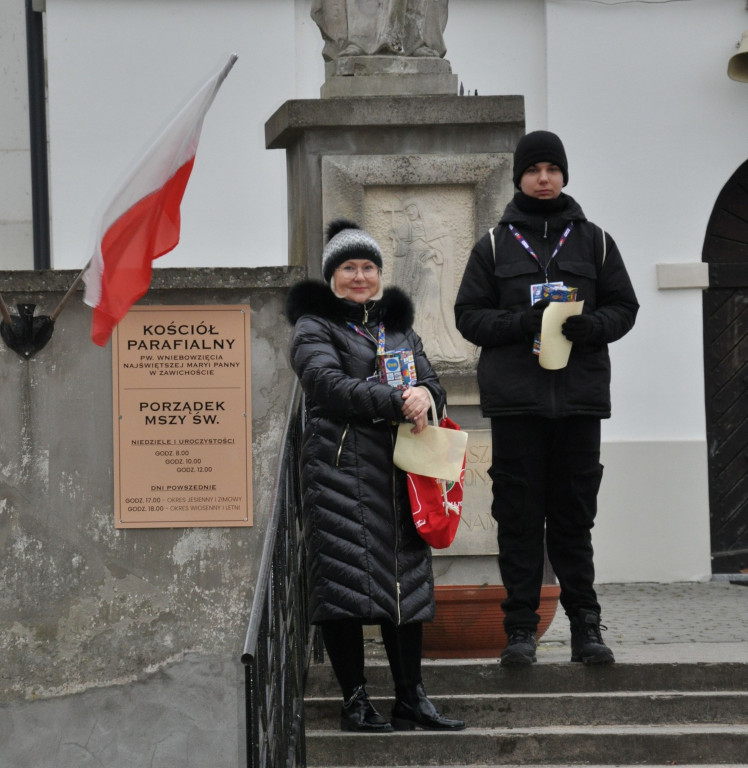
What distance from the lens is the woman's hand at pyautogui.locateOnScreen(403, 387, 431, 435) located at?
553cm

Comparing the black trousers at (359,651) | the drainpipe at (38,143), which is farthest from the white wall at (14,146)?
the black trousers at (359,651)

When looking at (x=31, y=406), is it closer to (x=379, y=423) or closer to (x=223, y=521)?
(x=223, y=521)

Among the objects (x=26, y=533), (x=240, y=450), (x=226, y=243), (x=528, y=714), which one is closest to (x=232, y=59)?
(x=240, y=450)

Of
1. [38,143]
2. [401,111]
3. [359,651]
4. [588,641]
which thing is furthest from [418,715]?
[38,143]

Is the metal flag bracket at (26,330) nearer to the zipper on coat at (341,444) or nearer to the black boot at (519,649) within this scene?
the zipper on coat at (341,444)

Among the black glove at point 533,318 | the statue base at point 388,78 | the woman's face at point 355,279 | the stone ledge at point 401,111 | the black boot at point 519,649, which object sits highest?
the statue base at point 388,78

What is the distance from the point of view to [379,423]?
568 cm

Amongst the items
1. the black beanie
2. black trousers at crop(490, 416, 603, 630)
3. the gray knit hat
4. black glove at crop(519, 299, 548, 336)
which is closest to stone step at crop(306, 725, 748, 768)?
black trousers at crop(490, 416, 603, 630)

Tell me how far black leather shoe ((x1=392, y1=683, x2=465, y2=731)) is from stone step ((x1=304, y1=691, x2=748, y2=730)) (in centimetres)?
23

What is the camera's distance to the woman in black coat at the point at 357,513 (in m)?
5.53

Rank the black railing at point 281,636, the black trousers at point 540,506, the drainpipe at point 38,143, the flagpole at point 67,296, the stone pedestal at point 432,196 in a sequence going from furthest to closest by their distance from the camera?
the drainpipe at point 38,143
the stone pedestal at point 432,196
the flagpole at point 67,296
the black trousers at point 540,506
the black railing at point 281,636

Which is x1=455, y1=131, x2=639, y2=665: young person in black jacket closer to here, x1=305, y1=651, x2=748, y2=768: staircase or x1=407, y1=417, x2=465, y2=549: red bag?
x1=305, y1=651, x2=748, y2=768: staircase

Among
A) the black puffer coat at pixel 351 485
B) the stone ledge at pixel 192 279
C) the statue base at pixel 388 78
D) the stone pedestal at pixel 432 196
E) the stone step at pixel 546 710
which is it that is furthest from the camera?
the statue base at pixel 388 78

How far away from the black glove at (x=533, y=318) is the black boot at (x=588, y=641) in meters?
1.07
